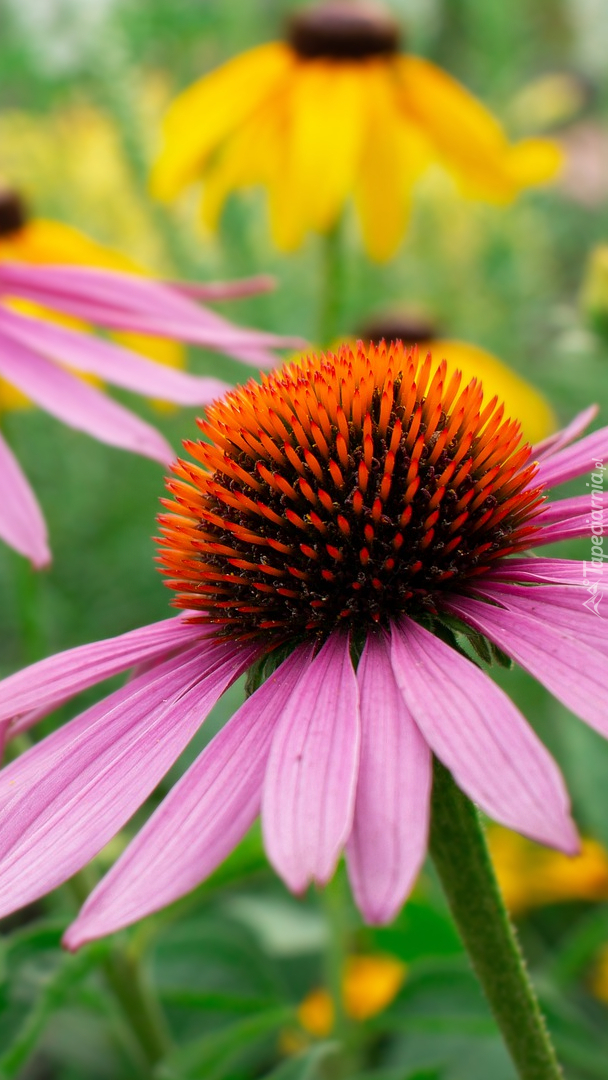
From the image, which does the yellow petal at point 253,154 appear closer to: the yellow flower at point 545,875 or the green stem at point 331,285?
the green stem at point 331,285

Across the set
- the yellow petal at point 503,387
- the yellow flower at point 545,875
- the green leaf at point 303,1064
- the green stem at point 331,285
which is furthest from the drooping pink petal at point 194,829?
the yellow flower at point 545,875

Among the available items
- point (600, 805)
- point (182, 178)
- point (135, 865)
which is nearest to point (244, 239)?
point (182, 178)

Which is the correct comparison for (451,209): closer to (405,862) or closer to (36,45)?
(36,45)

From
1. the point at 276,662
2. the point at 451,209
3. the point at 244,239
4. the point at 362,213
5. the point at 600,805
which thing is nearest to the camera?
the point at 276,662

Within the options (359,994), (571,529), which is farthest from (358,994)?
(571,529)

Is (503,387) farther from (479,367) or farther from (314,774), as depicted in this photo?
(314,774)

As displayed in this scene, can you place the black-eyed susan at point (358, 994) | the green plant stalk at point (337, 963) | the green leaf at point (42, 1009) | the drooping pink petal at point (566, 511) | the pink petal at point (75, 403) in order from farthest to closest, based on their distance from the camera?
1. the black-eyed susan at point (358, 994)
2. the green plant stalk at point (337, 963)
3. the pink petal at point (75, 403)
4. the green leaf at point (42, 1009)
5. the drooping pink petal at point (566, 511)

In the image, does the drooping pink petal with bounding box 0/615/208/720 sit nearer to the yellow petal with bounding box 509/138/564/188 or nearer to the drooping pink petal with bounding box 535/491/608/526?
the drooping pink petal with bounding box 535/491/608/526
